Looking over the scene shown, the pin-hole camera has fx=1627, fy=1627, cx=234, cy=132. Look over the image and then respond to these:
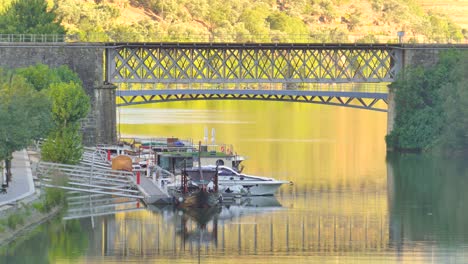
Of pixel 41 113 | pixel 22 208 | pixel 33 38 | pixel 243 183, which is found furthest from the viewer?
pixel 33 38

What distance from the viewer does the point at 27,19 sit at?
5866 inches

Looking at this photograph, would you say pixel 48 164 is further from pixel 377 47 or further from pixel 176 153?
pixel 377 47

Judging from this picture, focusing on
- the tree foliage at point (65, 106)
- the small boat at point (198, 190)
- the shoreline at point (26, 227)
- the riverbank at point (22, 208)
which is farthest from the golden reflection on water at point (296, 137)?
the shoreline at point (26, 227)

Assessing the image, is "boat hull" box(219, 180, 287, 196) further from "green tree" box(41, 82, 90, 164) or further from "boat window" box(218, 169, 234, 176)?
"green tree" box(41, 82, 90, 164)

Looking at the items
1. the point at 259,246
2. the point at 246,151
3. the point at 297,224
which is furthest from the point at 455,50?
the point at 259,246

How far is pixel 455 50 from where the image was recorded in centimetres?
12719

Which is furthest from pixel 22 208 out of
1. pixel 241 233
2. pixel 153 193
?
pixel 153 193

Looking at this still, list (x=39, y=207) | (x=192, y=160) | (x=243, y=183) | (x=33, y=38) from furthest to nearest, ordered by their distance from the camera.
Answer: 1. (x=33, y=38)
2. (x=192, y=160)
3. (x=243, y=183)
4. (x=39, y=207)

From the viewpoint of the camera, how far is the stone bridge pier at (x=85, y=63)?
4909 inches

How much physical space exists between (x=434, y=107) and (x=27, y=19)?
145ft

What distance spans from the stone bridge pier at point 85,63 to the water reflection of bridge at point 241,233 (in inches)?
1807

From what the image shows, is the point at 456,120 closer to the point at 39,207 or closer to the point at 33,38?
the point at 33,38

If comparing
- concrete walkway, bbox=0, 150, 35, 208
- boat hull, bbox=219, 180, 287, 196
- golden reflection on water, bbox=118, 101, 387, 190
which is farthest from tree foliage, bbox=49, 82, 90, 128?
boat hull, bbox=219, 180, 287, 196

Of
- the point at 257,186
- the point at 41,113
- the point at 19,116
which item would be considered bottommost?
the point at 257,186
